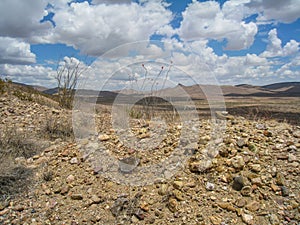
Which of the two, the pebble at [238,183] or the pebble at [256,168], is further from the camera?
the pebble at [256,168]

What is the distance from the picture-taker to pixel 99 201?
291cm

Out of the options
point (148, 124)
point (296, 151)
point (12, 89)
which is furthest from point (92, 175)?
point (12, 89)

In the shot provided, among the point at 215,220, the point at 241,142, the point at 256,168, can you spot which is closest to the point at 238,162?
the point at 256,168

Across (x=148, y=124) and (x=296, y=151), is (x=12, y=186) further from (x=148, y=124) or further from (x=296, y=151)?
(x=296, y=151)

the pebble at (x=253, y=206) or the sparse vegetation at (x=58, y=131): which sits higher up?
the sparse vegetation at (x=58, y=131)

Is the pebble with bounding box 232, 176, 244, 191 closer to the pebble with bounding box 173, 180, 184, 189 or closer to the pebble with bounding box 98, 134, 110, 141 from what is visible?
the pebble with bounding box 173, 180, 184, 189

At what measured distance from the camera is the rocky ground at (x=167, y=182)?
8.80 feet

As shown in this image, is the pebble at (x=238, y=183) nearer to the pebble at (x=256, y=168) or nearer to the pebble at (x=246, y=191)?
the pebble at (x=246, y=191)

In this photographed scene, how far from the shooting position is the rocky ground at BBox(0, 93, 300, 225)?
2.68 metres

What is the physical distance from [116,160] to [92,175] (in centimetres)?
42

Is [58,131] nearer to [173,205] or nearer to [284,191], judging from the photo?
[173,205]

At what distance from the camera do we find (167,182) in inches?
122

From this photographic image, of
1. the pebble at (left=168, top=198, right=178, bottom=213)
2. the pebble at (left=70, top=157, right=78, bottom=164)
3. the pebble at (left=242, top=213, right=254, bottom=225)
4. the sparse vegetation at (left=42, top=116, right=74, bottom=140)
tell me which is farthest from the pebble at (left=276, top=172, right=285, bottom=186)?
the sparse vegetation at (left=42, top=116, right=74, bottom=140)

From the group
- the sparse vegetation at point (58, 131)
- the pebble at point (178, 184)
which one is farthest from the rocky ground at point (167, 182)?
the sparse vegetation at point (58, 131)
